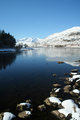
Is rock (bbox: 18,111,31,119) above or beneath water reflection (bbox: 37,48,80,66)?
beneath

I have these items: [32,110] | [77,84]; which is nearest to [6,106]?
[32,110]

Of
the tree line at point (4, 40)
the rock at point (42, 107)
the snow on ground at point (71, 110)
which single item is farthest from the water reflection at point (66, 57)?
the tree line at point (4, 40)

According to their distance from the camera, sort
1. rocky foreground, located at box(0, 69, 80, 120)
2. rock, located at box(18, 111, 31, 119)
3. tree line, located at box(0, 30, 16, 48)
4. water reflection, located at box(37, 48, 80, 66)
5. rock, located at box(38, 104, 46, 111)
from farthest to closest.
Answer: tree line, located at box(0, 30, 16, 48)
water reflection, located at box(37, 48, 80, 66)
rock, located at box(38, 104, 46, 111)
rock, located at box(18, 111, 31, 119)
rocky foreground, located at box(0, 69, 80, 120)

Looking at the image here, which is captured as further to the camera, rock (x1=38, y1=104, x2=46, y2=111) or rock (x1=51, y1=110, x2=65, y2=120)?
rock (x1=38, y1=104, x2=46, y2=111)

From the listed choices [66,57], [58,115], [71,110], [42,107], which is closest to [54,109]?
[58,115]

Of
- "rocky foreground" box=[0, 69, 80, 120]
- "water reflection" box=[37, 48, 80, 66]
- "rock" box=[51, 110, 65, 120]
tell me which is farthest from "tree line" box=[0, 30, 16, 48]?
"rock" box=[51, 110, 65, 120]

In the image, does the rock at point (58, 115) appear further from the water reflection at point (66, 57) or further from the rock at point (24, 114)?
the water reflection at point (66, 57)

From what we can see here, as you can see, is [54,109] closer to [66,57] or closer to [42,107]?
[42,107]

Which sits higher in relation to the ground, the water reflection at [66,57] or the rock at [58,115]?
the water reflection at [66,57]

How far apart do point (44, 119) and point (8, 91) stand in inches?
265

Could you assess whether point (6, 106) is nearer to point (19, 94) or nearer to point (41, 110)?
point (19, 94)

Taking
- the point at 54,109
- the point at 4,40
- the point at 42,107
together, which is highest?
the point at 4,40

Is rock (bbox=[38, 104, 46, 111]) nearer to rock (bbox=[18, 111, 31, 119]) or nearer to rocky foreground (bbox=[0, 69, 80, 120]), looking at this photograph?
rocky foreground (bbox=[0, 69, 80, 120])

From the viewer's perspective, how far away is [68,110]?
8039 millimetres
